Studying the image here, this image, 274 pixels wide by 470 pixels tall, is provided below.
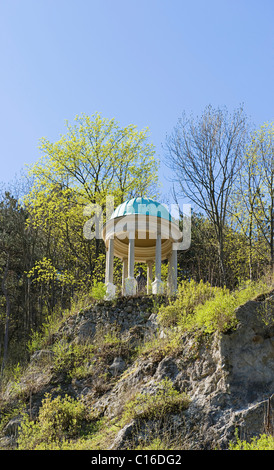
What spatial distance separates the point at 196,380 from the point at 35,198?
16022mm

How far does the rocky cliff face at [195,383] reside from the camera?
8.09 metres

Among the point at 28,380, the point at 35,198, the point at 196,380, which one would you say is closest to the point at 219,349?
the point at 196,380

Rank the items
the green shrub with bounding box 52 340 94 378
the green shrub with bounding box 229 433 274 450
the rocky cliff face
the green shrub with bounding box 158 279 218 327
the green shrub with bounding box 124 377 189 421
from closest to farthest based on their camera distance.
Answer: the green shrub with bounding box 229 433 274 450 → the rocky cliff face → the green shrub with bounding box 124 377 189 421 → the green shrub with bounding box 158 279 218 327 → the green shrub with bounding box 52 340 94 378

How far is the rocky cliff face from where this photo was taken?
26.6 ft

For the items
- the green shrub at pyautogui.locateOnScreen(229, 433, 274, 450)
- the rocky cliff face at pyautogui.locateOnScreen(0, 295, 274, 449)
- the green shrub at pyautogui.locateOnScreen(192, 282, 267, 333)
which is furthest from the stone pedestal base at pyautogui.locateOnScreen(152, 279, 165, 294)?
the green shrub at pyautogui.locateOnScreen(229, 433, 274, 450)

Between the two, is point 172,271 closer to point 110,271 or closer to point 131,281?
point 131,281

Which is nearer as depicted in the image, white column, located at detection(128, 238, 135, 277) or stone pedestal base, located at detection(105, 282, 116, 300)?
stone pedestal base, located at detection(105, 282, 116, 300)

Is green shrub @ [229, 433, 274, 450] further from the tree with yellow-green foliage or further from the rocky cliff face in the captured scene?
the tree with yellow-green foliage

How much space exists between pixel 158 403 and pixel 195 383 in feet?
2.76

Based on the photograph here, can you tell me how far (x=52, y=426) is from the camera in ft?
32.4

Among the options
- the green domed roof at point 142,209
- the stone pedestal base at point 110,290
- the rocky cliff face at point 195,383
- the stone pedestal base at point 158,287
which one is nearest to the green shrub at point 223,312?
the rocky cliff face at point 195,383

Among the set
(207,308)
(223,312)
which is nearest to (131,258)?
(207,308)

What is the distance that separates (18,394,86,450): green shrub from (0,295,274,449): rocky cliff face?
46 cm

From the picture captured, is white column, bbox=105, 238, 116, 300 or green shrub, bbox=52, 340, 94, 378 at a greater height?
white column, bbox=105, 238, 116, 300
